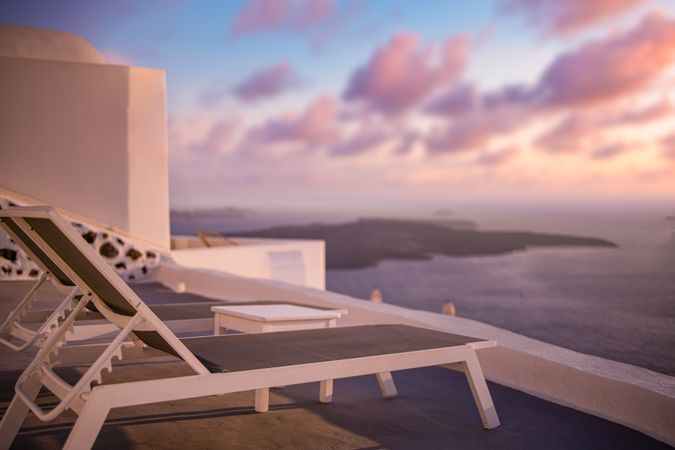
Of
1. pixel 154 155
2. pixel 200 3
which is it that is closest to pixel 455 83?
pixel 200 3

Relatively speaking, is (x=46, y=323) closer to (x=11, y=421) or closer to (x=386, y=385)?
(x=11, y=421)

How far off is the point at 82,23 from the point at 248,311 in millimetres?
21226

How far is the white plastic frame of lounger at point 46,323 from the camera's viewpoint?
10.3 ft

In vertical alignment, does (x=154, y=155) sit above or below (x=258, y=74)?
below

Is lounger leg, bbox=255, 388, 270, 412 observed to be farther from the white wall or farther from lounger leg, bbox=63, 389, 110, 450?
the white wall

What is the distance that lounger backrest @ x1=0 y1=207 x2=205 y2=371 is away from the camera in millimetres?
2312

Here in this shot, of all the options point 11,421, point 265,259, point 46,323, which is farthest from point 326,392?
point 265,259

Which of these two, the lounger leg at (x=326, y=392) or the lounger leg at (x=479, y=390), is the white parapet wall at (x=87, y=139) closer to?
the lounger leg at (x=326, y=392)

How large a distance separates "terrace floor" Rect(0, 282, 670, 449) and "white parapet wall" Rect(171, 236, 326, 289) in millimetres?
8302

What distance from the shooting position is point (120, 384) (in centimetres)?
227

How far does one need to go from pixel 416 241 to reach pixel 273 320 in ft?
226

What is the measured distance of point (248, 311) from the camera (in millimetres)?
3918

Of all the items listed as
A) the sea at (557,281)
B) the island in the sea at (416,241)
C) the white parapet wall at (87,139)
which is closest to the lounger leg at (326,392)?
the white parapet wall at (87,139)

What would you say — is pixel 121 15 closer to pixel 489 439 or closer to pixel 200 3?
pixel 200 3
